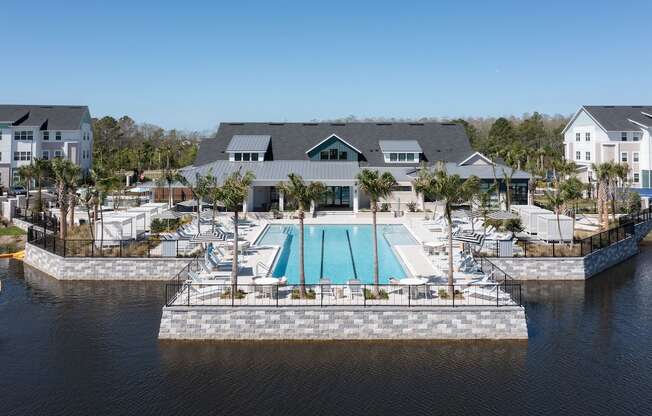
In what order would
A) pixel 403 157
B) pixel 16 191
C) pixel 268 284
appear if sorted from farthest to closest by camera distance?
pixel 16 191, pixel 403 157, pixel 268 284

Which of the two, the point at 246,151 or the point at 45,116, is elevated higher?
the point at 45,116

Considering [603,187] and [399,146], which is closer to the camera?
[603,187]

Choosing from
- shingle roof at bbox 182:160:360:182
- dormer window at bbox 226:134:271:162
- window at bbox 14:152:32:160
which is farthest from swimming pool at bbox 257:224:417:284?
window at bbox 14:152:32:160

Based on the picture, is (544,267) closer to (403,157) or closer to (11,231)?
(403,157)

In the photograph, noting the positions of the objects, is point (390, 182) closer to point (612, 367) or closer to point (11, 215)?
point (612, 367)

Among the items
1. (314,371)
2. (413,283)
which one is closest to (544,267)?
(413,283)

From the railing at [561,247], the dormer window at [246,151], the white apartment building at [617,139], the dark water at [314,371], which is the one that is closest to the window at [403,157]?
the dormer window at [246,151]

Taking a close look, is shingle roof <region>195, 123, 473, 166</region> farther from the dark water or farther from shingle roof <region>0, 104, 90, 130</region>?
the dark water
